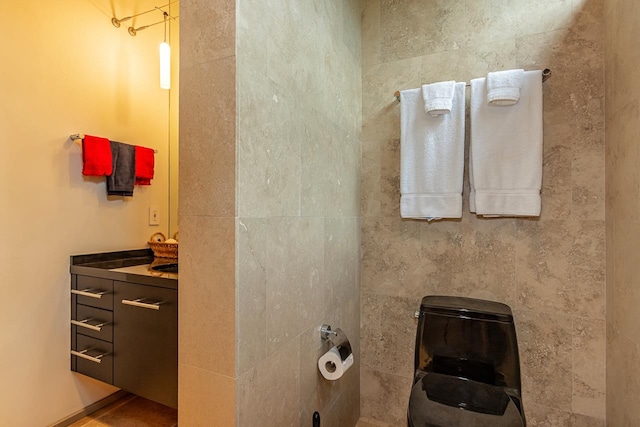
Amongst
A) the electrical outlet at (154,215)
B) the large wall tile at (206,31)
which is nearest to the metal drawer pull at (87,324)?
the electrical outlet at (154,215)

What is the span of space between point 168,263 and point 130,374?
0.56 meters

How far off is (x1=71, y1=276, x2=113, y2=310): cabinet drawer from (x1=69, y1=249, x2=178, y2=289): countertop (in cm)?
3

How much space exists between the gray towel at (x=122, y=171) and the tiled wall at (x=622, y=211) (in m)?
2.45

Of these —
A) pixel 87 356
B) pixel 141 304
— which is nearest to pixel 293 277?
pixel 141 304

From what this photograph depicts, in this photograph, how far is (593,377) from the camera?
1430mm

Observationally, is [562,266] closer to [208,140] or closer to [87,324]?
[208,140]

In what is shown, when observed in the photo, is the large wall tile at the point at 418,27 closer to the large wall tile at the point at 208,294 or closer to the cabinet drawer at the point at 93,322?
the large wall tile at the point at 208,294

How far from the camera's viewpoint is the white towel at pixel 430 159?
1580 millimetres

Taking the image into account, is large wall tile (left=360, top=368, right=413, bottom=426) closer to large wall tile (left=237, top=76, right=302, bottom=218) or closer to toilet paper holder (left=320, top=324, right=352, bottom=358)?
toilet paper holder (left=320, top=324, right=352, bottom=358)

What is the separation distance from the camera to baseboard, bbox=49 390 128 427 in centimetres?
170

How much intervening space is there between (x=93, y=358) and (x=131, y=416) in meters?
0.46

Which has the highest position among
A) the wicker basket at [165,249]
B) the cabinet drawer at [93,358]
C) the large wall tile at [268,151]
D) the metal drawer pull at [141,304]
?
the large wall tile at [268,151]

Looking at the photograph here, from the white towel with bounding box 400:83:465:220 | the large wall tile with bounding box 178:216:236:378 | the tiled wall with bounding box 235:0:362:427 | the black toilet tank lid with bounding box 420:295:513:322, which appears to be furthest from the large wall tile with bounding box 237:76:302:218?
the black toilet tank lid with bounding box 420:295:513:322

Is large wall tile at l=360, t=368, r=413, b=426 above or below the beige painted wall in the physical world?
below
